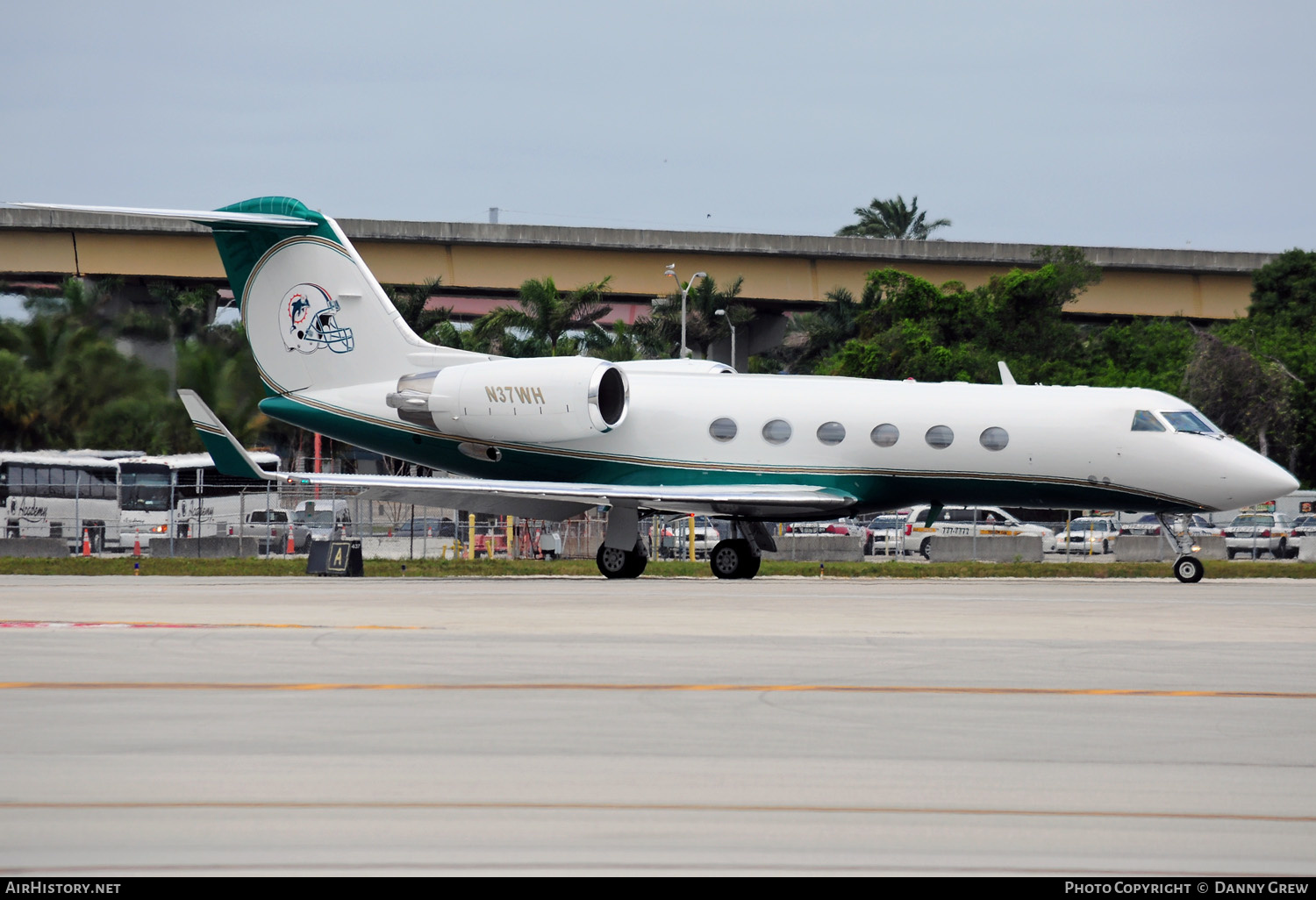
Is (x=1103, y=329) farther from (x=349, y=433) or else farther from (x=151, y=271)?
(x=349, y=433)

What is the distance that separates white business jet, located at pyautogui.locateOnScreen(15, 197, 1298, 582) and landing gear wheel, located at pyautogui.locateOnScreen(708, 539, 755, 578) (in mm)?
32

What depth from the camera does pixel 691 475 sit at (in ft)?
78.2

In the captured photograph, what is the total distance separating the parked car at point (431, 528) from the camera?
36.8m

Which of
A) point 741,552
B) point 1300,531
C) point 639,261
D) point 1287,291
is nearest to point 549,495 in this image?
point 741,552

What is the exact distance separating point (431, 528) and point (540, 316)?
1659 cm

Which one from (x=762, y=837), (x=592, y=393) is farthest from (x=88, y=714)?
(x=592, y=393)

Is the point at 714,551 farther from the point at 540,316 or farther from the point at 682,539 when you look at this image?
the point at 540,316

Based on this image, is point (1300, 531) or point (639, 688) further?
point (1300, 531)

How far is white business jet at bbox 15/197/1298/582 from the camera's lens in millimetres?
22312

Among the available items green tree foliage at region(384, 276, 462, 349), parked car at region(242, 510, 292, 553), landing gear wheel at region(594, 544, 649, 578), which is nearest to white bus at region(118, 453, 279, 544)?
parked car at region(242, 510, 292, 553)

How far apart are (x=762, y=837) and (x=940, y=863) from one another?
67 cm

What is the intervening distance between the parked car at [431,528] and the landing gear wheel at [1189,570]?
61.7 feet

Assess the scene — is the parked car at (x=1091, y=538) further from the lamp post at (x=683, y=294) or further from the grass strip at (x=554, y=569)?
the lamp post at (x=683, y=294)

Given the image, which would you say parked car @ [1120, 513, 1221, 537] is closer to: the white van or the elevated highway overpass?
the white van
